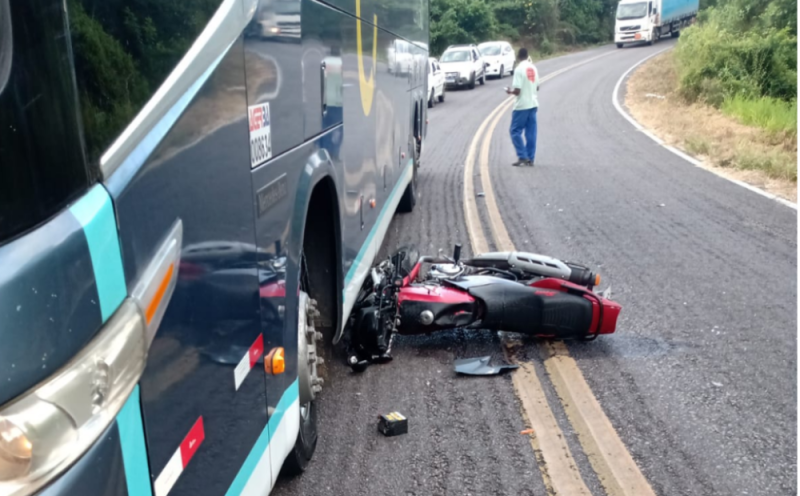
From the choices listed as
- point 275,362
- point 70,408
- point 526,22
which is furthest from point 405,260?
point 526,22

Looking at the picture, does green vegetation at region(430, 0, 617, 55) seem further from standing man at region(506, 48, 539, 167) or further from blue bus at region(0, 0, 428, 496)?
blue bus at region(0, 0, 428, 496)

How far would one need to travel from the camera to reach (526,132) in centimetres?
1322

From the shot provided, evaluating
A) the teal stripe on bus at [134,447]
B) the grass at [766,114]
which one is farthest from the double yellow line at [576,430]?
the grass at [766,114]

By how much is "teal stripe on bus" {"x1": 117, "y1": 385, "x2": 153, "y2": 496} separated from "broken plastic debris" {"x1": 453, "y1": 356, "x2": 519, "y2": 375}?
323cm

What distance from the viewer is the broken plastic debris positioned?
15.5ft

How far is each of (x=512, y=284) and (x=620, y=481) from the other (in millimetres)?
1798

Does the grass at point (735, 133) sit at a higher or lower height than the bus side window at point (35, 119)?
lower

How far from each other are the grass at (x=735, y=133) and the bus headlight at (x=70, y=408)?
9998mm

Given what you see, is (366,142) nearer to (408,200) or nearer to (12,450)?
(12,450)

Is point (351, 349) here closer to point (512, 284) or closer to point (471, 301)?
point (471, 301)

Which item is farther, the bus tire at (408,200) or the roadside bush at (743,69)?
the roadside bush at (743,69)

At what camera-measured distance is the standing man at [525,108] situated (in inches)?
513

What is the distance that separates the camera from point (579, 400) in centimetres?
432

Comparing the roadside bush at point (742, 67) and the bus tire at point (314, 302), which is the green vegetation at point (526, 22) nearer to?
the roadside bush at point (742, 67)
